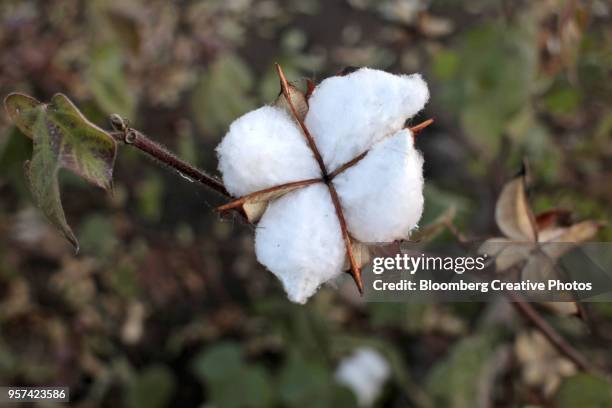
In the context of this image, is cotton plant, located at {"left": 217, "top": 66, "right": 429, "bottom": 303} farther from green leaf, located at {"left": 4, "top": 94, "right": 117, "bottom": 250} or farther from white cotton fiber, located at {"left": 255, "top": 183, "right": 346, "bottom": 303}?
green leaf, located at {"left": 4, "top": 94, "right": 117, "bottom": 250}

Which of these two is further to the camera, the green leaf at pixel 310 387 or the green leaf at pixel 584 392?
the green leaf at pixel 310 387

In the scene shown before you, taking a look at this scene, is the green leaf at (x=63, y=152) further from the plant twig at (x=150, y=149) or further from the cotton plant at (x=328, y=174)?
the cotton plant at (x=328, y=174)

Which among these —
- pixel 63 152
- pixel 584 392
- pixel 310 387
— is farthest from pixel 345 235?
pixel 310 387

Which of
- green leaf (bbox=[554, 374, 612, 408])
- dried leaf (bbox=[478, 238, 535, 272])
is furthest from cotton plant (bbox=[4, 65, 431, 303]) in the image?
green leaf (bbox=[554, 374, 612, 408])

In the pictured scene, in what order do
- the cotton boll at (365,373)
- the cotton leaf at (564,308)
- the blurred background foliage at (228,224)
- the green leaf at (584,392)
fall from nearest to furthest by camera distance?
the cotton leaf at (564,308) < the green leaf at (584,392) < the blurred background foliage at (228,224) < the cotton boll at (365,373)

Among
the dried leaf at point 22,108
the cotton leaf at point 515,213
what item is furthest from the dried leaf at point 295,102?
the cotton leaf at point 515,213

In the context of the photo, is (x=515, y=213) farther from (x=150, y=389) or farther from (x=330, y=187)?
(x=150, y=389)

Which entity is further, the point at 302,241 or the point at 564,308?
the point at 564,308
